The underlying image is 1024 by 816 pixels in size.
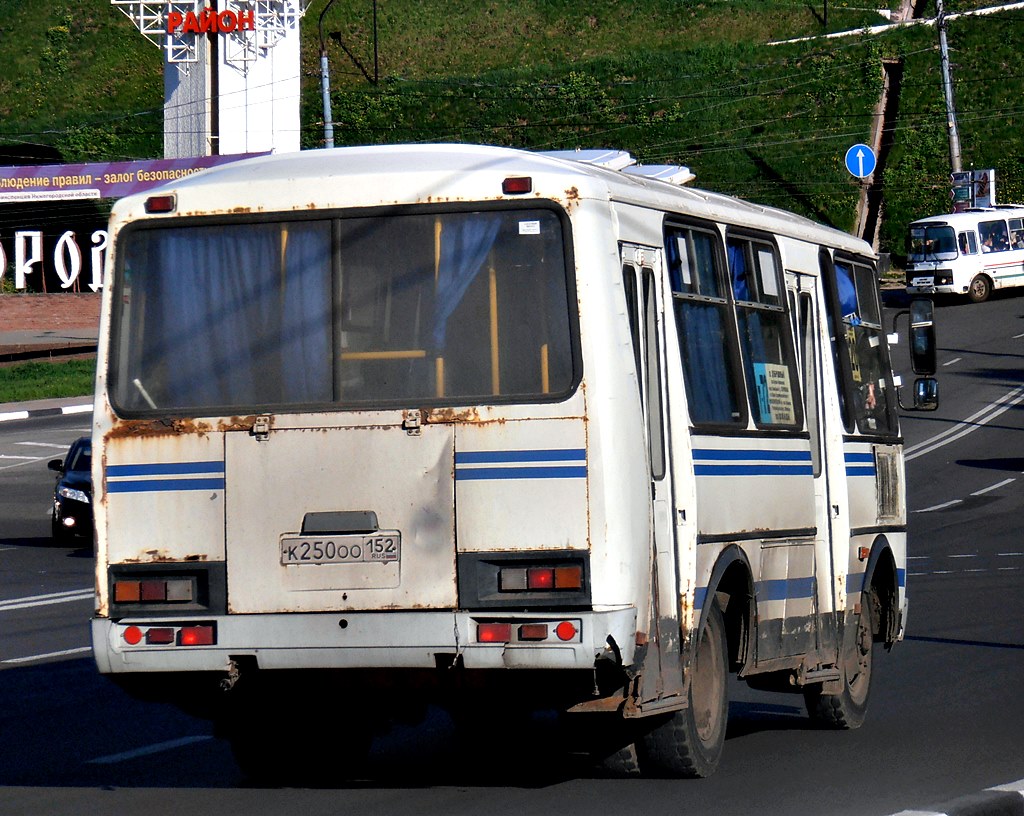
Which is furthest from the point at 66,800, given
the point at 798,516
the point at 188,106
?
the point at 188,106

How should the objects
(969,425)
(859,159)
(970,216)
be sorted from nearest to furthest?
(969,425), (970,216), (859,159)

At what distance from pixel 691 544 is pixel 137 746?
3497 millimetres

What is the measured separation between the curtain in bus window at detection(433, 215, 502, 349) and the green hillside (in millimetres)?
61840

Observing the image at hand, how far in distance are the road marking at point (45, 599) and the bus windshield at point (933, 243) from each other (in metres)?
41.1

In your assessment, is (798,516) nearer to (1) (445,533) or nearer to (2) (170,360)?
(1) (445,533)

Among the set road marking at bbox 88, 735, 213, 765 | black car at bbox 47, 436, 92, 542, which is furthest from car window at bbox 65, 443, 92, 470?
road marking at bbox 88, 735, 213, 765

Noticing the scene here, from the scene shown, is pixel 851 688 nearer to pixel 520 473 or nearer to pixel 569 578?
pixel 569 578

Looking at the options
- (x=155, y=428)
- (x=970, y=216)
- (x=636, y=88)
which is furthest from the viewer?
(x=636, y=88)

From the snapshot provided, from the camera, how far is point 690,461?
8398 millimetres

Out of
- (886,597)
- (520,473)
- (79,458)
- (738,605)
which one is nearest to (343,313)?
(520,473)

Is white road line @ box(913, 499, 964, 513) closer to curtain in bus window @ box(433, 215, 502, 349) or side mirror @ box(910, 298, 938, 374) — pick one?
side mirror @ box(910, 298, 938, 374)

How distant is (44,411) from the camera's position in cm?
4403

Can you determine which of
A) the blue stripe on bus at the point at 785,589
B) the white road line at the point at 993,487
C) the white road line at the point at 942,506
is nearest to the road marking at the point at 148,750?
the blue stripe on bus at the point at 785,589

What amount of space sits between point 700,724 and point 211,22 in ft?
192
